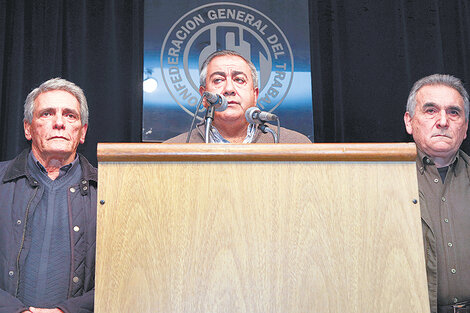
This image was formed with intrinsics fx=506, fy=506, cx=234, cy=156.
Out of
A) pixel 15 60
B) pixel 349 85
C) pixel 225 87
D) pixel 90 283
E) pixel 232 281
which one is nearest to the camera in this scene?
pixel 232 281

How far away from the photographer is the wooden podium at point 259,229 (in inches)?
48.3

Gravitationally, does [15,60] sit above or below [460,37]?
below

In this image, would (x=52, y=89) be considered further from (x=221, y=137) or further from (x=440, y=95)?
(x=440, y=95)

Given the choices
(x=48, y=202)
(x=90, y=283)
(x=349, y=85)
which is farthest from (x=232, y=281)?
(x=349, y=85)

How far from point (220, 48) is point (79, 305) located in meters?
1.99

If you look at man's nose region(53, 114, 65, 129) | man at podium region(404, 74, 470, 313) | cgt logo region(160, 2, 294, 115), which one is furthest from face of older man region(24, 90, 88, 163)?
man at podium region(404, 74, 470, 313)

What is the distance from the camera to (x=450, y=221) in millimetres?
2223

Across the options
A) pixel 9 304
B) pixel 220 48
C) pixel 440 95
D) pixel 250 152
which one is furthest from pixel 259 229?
pixel 220 48

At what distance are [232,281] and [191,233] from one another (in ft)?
0.50

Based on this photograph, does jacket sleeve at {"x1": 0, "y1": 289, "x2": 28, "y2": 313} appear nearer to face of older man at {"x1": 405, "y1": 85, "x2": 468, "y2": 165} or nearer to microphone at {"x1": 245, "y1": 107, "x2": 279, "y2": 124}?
microphone at {"x1": 245, "y1": 107, "x2": 279, "y2": 124}

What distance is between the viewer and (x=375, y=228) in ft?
4.19

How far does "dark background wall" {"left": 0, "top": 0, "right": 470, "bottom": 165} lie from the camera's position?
3.20 m

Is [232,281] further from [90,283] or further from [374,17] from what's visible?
[374,17]

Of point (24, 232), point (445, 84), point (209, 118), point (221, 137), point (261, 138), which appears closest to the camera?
point (209, 118)
